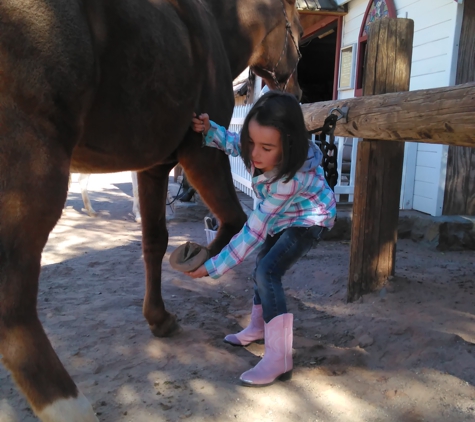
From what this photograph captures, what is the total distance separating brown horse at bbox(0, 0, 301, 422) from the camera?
1.52m

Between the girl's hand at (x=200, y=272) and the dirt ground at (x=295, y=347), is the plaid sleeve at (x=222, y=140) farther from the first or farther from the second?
the dirt ground at (x=295, y=347)

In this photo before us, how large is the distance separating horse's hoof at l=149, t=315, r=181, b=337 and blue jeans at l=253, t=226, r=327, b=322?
0.75 m

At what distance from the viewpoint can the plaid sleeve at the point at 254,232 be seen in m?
2.18

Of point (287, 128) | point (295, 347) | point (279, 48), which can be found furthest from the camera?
point (279, 48)

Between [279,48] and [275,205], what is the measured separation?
5.58 ft

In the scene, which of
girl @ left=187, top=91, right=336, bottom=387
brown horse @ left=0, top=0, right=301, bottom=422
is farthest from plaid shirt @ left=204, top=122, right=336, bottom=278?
brown horse @ left=0, top=0, right=301, bottom=422

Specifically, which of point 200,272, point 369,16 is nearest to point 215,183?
point 200,272

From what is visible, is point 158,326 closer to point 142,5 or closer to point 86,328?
point 86,328

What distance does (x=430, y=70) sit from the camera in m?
5.54

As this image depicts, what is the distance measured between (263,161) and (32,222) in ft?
3.52

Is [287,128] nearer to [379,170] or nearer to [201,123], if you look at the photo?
[201,123]

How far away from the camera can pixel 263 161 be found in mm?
2209

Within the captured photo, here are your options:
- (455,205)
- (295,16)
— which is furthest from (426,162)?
(295,16)

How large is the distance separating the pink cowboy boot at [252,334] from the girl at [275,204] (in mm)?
410
